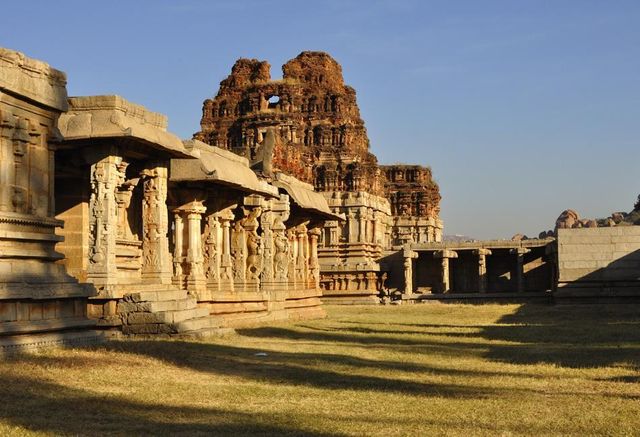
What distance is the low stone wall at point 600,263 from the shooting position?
33469mm

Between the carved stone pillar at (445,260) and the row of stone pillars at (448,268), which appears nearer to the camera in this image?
the row of stone pillars at (448,268)

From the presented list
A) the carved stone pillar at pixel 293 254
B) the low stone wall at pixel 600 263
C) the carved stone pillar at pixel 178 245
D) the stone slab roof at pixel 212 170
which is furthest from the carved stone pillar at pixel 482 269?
the carved stone pillar at pixel 178 245

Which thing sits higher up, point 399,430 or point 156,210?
point 156,210

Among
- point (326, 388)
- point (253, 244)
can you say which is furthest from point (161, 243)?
point (326, 388)

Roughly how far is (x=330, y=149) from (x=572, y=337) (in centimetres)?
4369

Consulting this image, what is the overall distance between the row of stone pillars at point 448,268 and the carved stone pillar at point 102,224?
33.5 meters

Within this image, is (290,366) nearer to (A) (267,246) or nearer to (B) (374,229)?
(A) (267,246)

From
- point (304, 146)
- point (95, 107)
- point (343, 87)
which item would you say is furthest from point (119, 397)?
point (343, 87)

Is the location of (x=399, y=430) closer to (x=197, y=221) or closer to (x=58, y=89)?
(x=58, y=89)

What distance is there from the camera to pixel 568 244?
113 ft

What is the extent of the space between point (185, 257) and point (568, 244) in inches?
701

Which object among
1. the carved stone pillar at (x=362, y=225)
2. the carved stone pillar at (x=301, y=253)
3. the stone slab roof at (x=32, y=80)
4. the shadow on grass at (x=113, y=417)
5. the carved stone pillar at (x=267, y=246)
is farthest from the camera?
the carved stone pillar at (x=362, y=225)

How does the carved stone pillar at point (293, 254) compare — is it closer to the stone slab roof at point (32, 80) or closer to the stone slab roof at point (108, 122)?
the stone slab roof at point (108, 122)

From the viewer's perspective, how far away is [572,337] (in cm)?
1884
